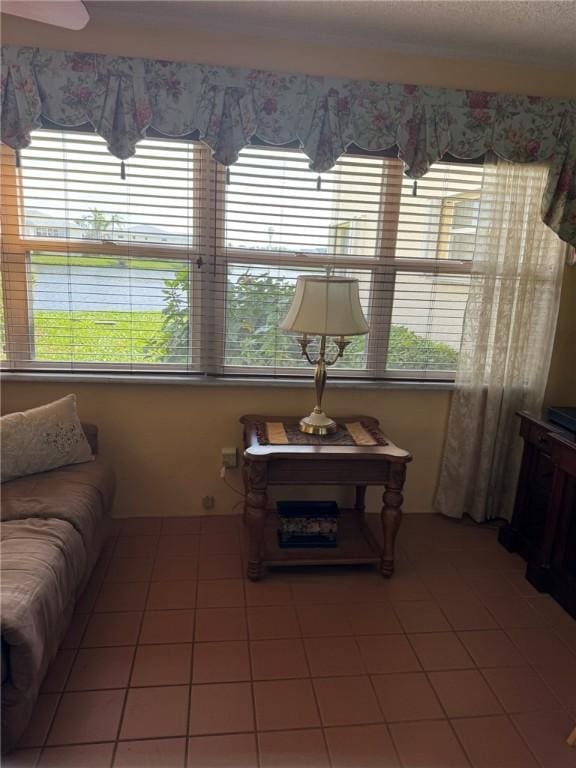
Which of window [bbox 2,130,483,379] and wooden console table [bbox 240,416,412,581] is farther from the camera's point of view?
window [bbox 2,130,483,379]

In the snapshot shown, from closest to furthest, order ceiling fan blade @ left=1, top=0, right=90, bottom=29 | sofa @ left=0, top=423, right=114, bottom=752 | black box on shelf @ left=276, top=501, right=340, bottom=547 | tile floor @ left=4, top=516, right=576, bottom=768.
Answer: ceiling fan blade @ left=1, top=0, right=90, bottom=29, sofa @ left=0, top=423, right=114, bottom=752, tile floor @ left=4, top=516, right=576, bottom=768, black box on shelf @ left=276, top=501, right=340, bottom=547

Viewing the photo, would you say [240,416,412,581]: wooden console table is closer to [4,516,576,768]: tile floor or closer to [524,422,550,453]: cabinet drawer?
[4,516,576,768]: tile floor

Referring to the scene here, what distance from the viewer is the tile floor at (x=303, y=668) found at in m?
1.50

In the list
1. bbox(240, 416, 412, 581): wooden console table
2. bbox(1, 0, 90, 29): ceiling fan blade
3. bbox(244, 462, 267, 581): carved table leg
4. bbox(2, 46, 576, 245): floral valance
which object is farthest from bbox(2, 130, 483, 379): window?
bbox(1, 0, 90, 29): ceiling fan blade

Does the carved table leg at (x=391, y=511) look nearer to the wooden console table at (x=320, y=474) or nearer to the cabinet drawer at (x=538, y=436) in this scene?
the wooden console table at (x=320, y=474)

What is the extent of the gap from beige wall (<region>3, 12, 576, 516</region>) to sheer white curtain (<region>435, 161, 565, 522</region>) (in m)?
0.15

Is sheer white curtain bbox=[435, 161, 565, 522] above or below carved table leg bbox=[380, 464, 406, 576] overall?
above

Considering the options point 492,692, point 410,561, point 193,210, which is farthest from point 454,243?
point 492,692

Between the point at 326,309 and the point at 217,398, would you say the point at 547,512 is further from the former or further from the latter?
the point at 217,398

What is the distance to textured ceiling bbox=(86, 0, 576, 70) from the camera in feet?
6.74

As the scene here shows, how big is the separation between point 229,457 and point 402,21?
86.6 inches

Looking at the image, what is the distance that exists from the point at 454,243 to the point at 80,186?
1.93 metres

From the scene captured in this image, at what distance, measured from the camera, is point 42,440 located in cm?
217

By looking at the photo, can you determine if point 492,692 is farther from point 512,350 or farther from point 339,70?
point 339,70
